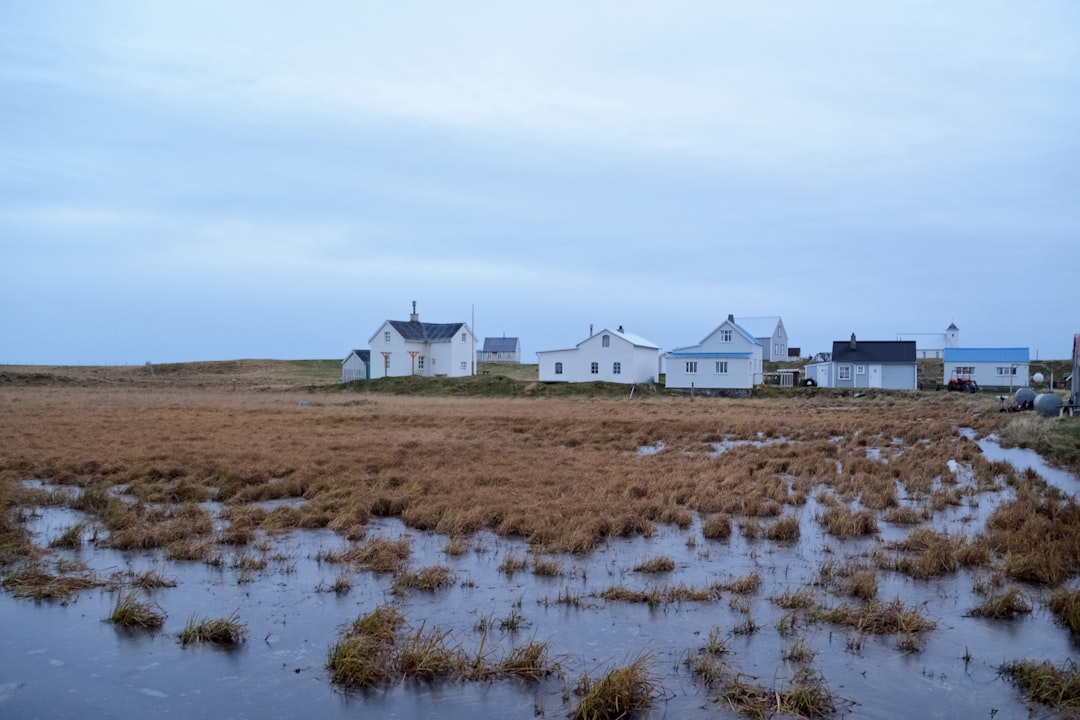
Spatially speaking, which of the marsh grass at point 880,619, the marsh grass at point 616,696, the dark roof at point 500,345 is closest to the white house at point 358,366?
the dark roof at point 500,345

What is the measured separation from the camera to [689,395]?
189 feet

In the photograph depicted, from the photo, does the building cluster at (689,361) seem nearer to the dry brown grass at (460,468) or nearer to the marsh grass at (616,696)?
the dry brown grass at (460,468)

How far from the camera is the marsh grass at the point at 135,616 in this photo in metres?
8.38

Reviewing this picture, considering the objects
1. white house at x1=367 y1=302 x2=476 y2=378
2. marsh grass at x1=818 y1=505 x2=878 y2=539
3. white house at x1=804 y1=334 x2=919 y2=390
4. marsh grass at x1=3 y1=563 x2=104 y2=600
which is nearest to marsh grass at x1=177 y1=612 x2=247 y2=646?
marsh grass at x1=3 y1=563 x2=104 y2=600

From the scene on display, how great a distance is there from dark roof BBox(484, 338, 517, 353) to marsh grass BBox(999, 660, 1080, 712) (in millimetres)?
108482

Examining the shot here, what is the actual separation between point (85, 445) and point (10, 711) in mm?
16080

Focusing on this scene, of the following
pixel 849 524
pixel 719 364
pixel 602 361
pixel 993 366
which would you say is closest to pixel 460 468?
pixel 849 524

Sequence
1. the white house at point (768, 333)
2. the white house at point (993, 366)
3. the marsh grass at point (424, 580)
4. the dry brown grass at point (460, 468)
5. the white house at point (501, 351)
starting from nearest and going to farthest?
the marsh grass at point (424, 580) → the dry brown grass at point (460, 468) → the white house at point (993, 366) → the white house at point (768, 333) → the white house at point (501, 351)

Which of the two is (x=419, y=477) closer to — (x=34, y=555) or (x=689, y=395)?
(x=34, y=555)

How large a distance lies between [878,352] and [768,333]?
31402mm

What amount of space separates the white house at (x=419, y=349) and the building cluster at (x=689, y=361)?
0.08 m

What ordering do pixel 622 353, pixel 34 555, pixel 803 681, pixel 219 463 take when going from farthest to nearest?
pixel 622 353
pixel 219 463
pixel 34 555
pixel 803 681

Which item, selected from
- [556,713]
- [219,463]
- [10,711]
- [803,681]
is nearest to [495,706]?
[556,713]

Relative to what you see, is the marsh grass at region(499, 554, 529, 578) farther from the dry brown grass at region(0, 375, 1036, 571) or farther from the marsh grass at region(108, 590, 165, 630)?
the marsh grass at region(108, 590, 165, 630)
